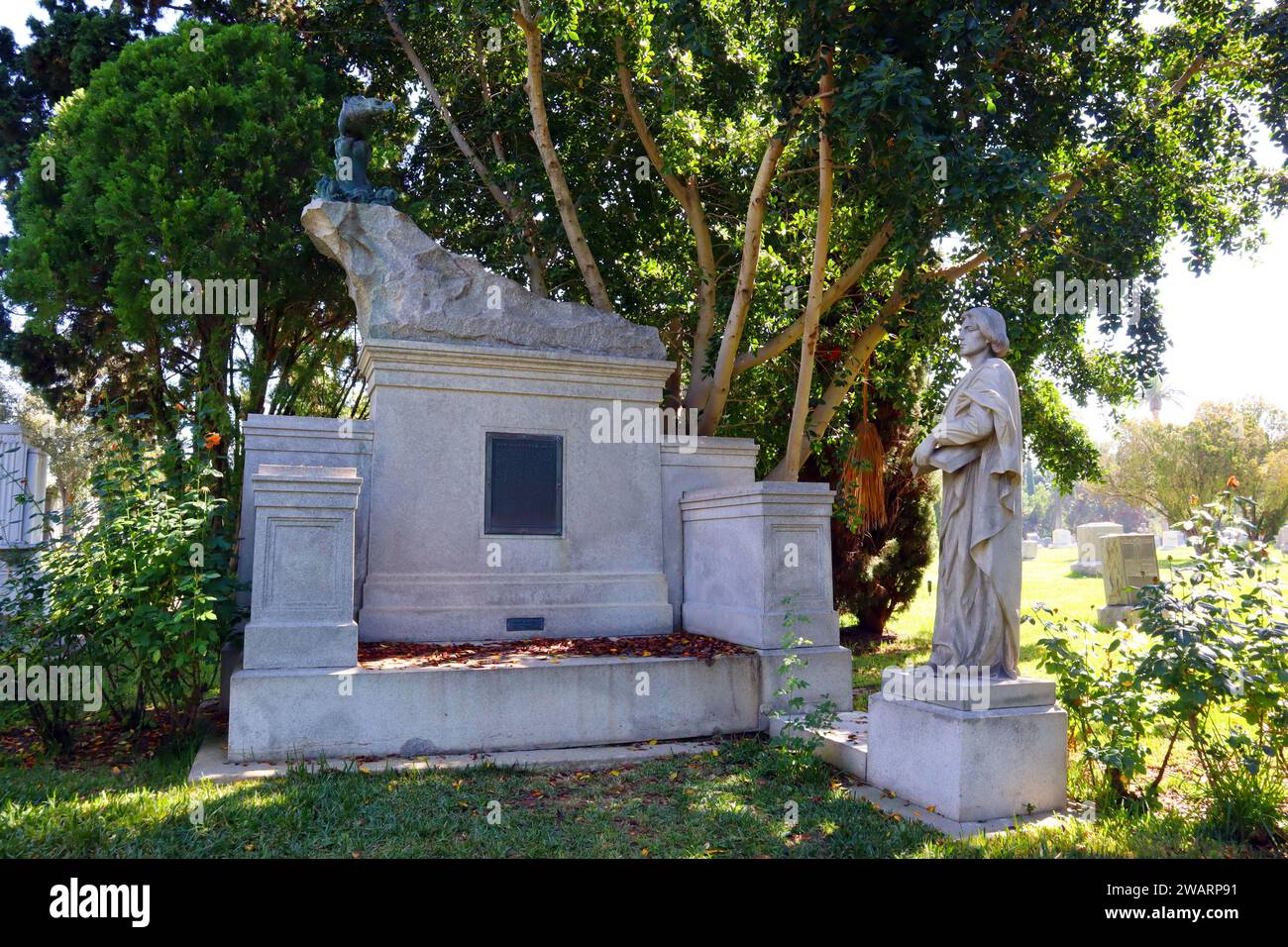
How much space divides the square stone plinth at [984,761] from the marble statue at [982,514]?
337mm

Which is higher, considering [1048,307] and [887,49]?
[887,49]

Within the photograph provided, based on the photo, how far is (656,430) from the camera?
8867 mm

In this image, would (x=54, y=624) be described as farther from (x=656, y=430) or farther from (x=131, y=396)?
(x=131, y=396)

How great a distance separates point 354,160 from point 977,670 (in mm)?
7469

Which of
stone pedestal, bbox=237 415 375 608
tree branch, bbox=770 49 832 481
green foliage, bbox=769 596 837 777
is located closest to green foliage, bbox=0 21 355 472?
stone pedestal, bbox=237 415 375 608

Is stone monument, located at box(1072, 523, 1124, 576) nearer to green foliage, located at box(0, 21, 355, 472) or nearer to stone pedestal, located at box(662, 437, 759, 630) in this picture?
stone pedestal, located at box(662, 437, 759, 630)

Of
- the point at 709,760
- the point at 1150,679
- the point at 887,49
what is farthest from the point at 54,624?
the point at 887,49

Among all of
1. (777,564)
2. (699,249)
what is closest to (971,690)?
(777,564)

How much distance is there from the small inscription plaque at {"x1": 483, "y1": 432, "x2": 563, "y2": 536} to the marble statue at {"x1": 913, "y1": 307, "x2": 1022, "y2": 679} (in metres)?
3.85

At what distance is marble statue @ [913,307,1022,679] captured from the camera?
529 cm

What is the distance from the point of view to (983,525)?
5.29 m

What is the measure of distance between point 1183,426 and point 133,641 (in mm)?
34700

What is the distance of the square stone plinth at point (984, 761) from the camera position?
4965mm

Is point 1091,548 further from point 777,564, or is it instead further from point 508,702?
point 508,702
